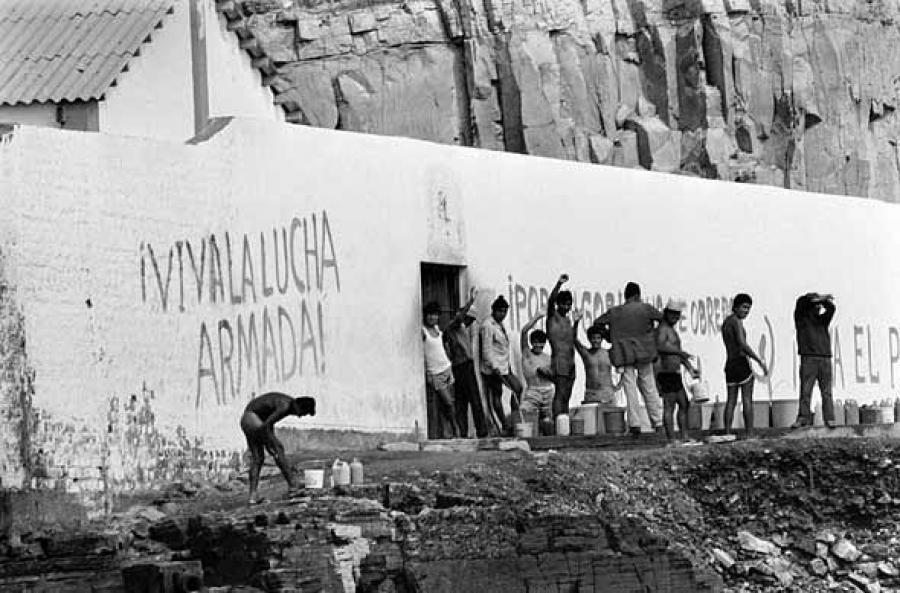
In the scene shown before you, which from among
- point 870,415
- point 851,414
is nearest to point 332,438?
point 851,414

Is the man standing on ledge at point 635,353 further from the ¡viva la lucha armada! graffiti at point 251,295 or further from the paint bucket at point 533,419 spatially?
the ¡viva la lucha armada! graffiti at point 251,295

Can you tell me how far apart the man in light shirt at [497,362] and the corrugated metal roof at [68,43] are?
4.81m

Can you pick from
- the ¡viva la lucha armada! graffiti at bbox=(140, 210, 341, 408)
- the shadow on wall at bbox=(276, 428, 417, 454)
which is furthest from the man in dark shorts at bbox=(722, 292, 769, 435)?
the ¡viva la lucha armada! graffiti at bbox=(140, 210, 341, 408)

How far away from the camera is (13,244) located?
22234 mm

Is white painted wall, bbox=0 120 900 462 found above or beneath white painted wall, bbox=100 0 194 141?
beneath

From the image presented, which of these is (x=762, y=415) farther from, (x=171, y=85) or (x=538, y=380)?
(x=171, y=85)

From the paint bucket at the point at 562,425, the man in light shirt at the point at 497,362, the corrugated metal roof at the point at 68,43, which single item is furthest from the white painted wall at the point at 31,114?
the paint bucket at the point at 562,425

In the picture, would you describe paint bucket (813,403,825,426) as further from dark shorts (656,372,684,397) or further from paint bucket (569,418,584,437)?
paint bucket (569,418,584,437)

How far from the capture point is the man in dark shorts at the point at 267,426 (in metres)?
21.9

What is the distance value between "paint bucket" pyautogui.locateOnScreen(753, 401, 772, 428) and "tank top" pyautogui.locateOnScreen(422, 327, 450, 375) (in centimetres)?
380

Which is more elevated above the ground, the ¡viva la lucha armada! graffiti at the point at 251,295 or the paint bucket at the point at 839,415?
the ¡viva la lucha armada! graffiti at the point at 251,295

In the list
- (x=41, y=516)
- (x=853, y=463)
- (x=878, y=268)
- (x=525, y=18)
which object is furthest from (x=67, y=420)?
(x=525, y=18)

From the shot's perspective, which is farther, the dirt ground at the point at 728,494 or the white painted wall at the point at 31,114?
the white painted wall at the point at 31,114

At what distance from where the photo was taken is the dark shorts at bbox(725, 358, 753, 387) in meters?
26.4
